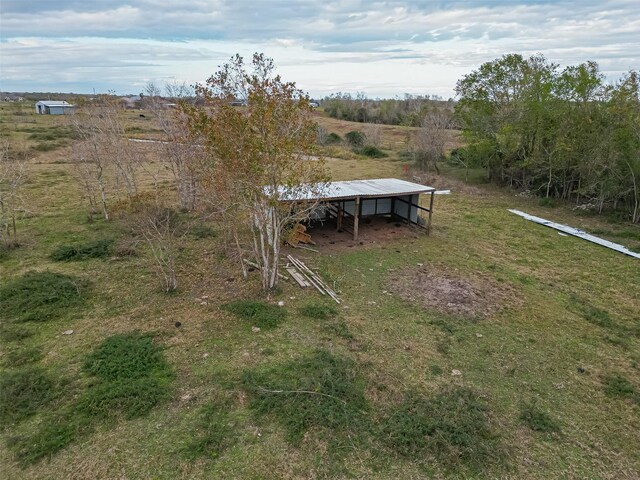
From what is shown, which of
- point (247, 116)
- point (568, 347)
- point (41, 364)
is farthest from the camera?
point (247, 116)

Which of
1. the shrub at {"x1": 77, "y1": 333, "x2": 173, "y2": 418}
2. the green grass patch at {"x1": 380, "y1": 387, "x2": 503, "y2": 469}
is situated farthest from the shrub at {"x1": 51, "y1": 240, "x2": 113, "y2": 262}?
the green grass patch at {"x1": 380, "y1": 387, "x2": 503, "y2": 469}

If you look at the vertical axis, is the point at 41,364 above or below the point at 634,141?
below

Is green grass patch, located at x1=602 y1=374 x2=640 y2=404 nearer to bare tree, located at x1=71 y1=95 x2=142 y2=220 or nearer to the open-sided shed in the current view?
the open-sided shed

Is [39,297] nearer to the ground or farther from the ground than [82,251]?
nearer to the ground

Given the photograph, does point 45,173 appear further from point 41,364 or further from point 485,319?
point 485,319

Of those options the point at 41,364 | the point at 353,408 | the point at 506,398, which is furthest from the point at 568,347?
the point at 41,364

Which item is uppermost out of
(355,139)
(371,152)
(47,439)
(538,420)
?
(355,139)

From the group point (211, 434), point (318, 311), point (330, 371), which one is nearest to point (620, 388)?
point (330, 371)

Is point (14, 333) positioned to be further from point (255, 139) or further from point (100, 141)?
point (100, 141)
